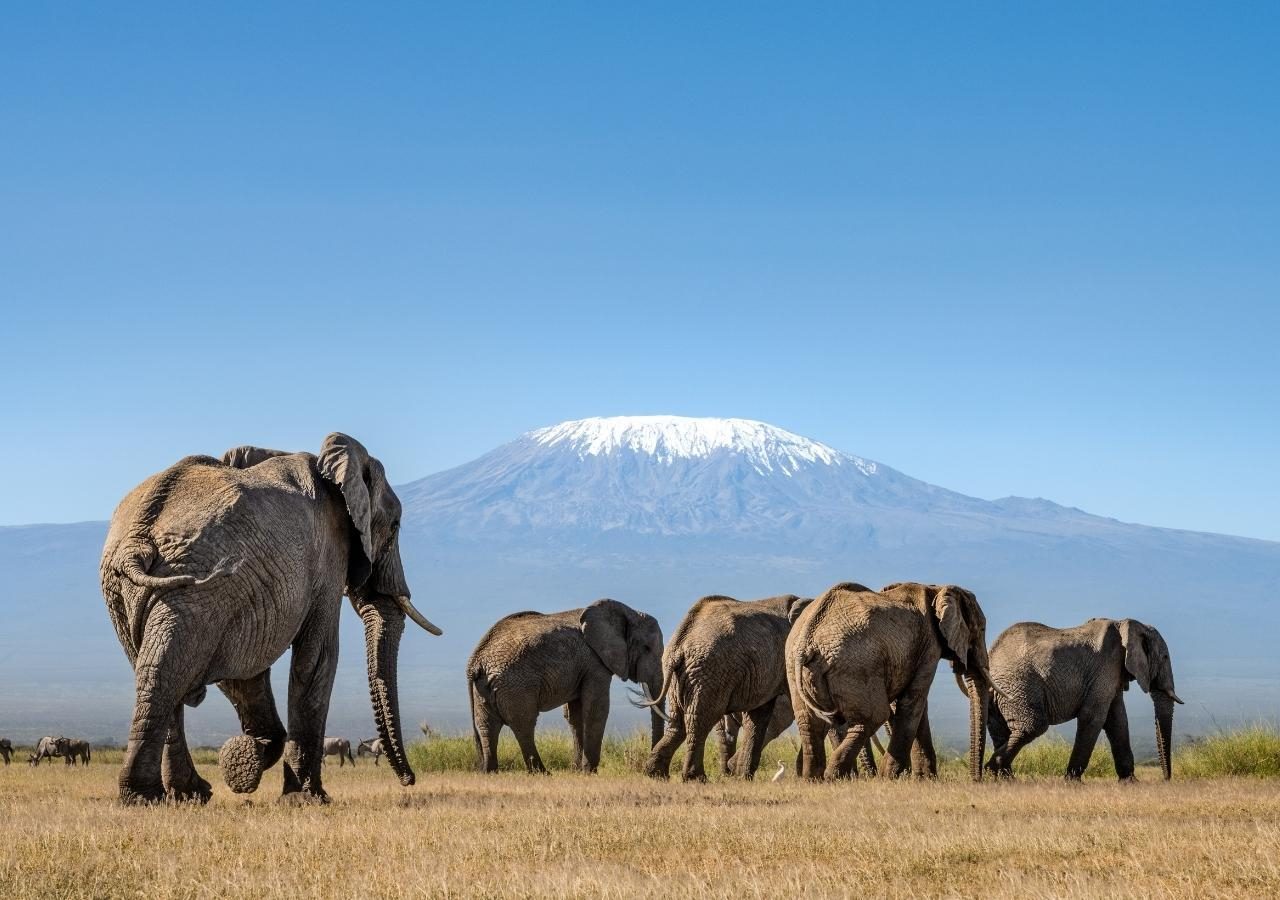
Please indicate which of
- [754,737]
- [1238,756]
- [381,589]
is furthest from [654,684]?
[381,589]

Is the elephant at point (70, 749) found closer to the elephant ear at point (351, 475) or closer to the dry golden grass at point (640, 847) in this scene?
the dry golden grass at point (640, 847)

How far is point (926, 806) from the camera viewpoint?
17219 mm

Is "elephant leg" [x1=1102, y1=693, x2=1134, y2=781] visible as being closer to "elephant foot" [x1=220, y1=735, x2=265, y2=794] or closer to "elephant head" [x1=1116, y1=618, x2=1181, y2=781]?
"elephant head" [x1=1116, y1=618, x2=1181, y2=781]

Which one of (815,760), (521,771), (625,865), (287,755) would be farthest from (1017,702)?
(625,865)

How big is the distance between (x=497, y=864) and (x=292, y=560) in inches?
194

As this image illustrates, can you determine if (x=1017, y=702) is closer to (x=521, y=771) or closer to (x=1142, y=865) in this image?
(x=521, y=771)

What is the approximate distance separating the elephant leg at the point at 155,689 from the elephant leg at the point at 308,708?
1879 millimetres

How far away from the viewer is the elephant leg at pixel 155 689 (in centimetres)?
1450

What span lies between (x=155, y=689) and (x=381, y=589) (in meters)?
4.00

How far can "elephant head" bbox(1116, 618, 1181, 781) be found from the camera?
26.3m

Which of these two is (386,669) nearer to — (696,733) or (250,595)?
(250,595)

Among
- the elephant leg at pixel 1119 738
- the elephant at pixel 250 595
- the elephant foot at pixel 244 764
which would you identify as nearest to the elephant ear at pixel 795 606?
the elephant leg at pixel 1119 738

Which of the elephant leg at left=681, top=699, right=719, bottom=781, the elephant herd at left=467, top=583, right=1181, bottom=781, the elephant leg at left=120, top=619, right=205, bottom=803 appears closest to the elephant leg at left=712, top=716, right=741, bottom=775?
the elephant herd at left=467, top=583, right=1181, bottom=781

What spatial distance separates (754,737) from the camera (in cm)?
2611
